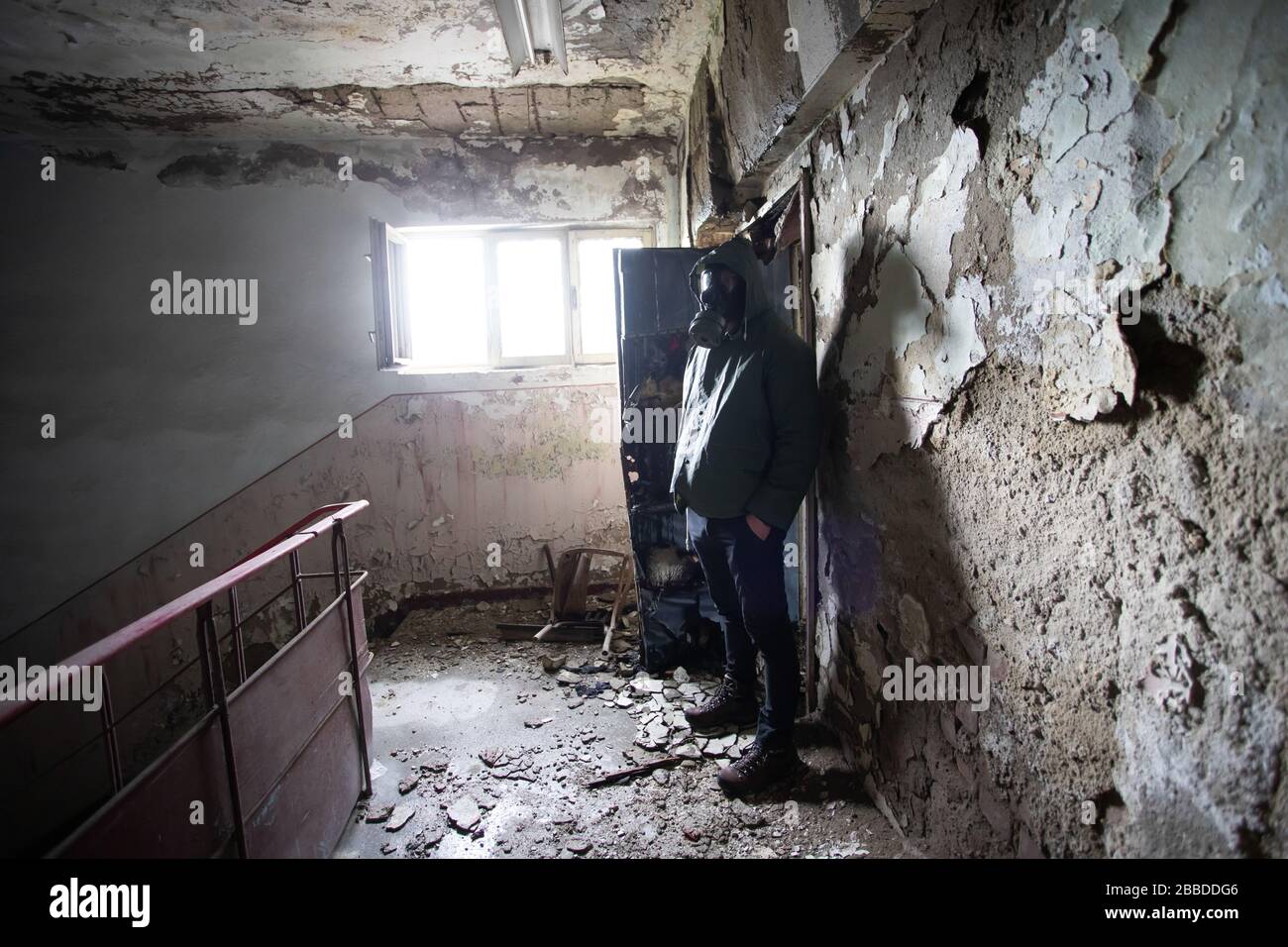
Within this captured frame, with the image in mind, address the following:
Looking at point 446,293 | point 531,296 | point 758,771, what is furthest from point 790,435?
point 446,293

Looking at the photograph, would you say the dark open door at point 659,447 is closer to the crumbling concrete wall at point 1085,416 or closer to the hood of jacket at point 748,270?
the hood of jacket at point 748,270

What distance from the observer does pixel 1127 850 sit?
94cm

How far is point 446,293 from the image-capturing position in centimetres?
398

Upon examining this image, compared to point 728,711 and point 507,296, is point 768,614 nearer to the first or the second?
point 728,711

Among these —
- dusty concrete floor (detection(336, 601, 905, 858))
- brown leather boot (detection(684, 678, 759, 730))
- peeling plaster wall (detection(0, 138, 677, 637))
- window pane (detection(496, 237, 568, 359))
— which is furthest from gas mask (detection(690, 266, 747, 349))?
window pane (detection(496, 237, 568, 359))

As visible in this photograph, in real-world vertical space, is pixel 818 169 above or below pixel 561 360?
above

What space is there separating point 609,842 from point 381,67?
367 centimetres

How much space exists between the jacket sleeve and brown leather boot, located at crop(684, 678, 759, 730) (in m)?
0.86

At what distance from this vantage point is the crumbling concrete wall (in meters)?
0.73

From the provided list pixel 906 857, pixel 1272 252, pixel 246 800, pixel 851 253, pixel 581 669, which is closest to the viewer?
pixel 1272 252

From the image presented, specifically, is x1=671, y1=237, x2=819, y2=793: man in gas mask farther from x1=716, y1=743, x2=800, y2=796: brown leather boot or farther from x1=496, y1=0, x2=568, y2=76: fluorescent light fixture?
x1=496, y1=0, x2=568, y2=76: fluorescent light fixture

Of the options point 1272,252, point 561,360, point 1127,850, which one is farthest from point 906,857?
point 561,360
